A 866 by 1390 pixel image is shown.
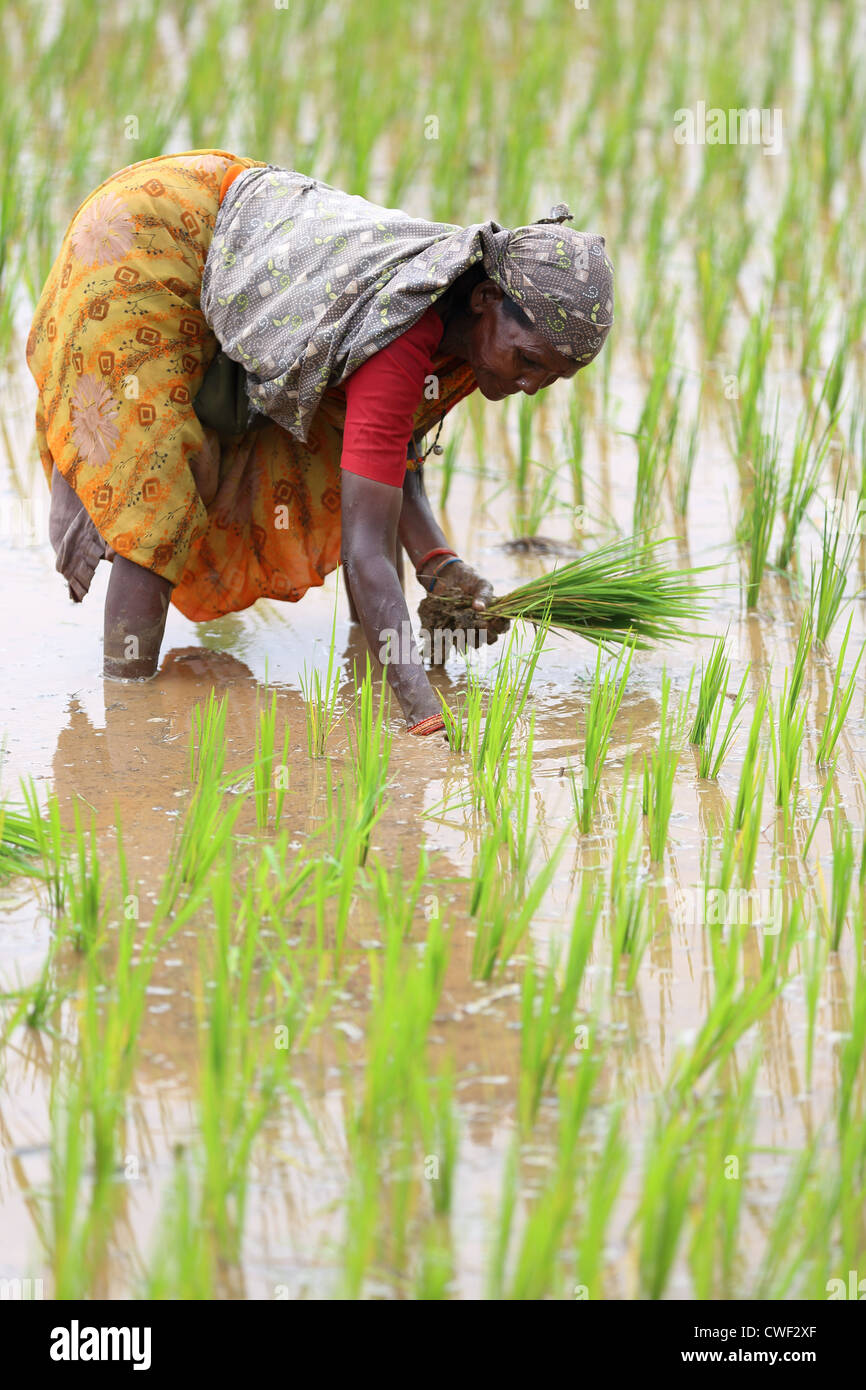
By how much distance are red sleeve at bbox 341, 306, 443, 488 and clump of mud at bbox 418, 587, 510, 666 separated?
15.8 inches

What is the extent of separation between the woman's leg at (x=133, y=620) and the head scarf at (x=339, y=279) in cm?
42

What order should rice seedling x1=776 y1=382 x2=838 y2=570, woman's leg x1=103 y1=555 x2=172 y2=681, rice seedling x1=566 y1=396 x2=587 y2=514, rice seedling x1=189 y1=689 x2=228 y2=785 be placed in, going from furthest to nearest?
rice seedling x1=566 y1=396 x2=587 y2=514 < rice seedling x1=776 y1=382 x2=838 y2=570 < woman's leg x1=103 y1=555 x2=172 y2=681 < rice seedling x1=189 y1=689 x2=228 y2=785

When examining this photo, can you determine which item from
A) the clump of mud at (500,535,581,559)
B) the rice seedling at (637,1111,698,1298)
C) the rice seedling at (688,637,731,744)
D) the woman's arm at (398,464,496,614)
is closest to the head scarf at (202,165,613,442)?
the woman's arm at (398,464,496,614)

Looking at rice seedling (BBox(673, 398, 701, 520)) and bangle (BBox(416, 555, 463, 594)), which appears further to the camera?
rice seedling (BBox(673, 398, 701, 520))

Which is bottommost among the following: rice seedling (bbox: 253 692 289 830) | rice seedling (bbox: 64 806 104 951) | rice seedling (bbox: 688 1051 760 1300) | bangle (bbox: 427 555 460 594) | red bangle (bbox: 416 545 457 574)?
rice seedling (bbox: 688 1051 760 1300)

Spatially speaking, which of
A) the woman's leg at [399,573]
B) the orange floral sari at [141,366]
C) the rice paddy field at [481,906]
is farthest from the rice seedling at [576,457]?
the orange floral sari at [141,366]

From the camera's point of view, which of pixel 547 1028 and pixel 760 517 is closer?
pixel 547 1028

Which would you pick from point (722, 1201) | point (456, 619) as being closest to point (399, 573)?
point (456, 619)

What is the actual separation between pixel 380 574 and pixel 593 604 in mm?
550

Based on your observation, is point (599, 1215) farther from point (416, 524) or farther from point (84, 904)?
point (416, 524)

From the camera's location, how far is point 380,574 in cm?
262

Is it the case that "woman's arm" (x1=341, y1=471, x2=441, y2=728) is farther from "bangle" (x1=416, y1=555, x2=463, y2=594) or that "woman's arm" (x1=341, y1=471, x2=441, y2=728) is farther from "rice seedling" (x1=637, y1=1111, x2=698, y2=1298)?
"rice seedling" (x1=637, y1=1111, x2=698, y2=1298)

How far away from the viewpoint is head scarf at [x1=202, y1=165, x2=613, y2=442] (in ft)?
8.22

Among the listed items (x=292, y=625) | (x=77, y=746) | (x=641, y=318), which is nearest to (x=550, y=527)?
(x=292, y=625)
